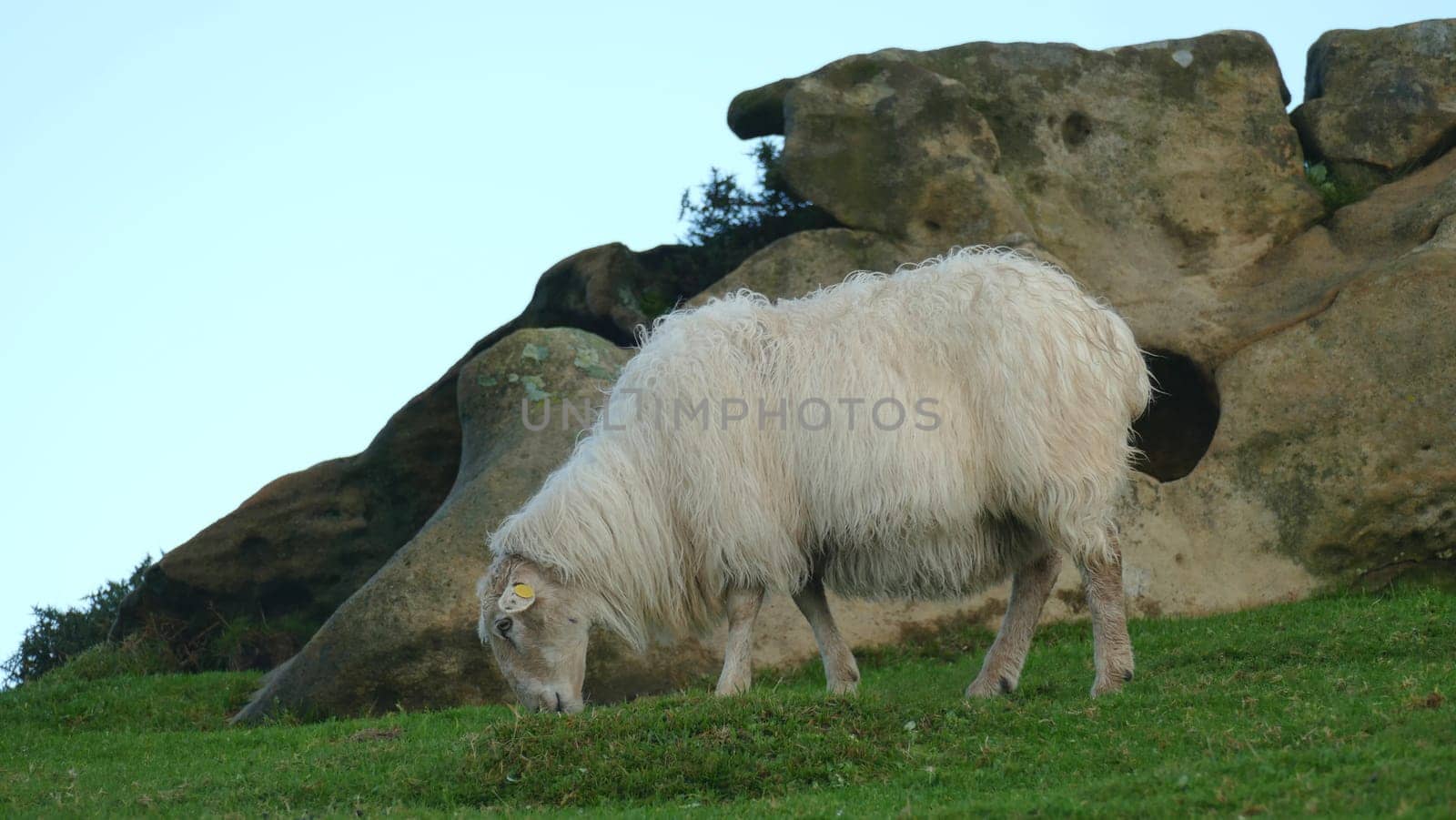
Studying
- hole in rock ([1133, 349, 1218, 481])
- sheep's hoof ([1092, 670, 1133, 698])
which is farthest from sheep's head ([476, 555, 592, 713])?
hole in rock ([1133, 349, 1218, 481])

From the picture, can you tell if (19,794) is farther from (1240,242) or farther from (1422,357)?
(1240,242)

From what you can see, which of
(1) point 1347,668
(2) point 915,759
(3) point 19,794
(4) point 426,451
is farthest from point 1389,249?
(3) point 19,794

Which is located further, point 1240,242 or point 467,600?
point 1240,242

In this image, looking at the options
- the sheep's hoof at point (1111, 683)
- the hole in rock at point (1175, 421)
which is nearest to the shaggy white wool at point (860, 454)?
the sheep's hoof at point (1111, 683)

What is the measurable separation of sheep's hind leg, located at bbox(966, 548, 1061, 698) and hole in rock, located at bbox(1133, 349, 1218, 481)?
205 inches

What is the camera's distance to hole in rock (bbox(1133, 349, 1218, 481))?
46.8ft

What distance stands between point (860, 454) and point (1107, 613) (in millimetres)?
1829

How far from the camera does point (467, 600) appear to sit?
1193 centimetres

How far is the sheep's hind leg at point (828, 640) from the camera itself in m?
9.23

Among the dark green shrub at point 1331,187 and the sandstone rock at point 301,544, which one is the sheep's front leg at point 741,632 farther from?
the dark green shrub at point 1331,187

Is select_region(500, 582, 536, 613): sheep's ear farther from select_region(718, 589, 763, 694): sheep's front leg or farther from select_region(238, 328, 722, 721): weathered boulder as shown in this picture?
select_region(238, 328, 722, 721): weathered boulder

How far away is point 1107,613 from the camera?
8961 mm

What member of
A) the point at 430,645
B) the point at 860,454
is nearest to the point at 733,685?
the point at 860,454

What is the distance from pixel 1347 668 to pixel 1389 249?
6460mm
